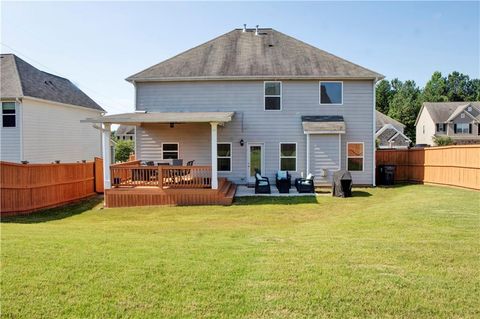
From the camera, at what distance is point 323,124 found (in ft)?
52.9

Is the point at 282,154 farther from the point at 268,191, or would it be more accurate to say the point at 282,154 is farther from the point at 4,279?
the point at 4,279

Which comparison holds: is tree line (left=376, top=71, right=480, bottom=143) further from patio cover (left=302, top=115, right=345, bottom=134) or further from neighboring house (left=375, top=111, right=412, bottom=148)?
patio cover (left=302, top=115, right=345, bottom=134)

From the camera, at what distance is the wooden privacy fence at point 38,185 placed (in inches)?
447

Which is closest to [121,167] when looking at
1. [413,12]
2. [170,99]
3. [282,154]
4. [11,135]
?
[170,99]

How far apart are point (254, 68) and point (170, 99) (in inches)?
171

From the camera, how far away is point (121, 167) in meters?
13.0

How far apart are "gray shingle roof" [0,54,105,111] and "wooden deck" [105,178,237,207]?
29.6 ft

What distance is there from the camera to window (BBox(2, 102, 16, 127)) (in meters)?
17.6

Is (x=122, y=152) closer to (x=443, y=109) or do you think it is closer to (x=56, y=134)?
(x=56, y=134)

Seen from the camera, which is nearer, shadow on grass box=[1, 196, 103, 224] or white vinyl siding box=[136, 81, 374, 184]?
shadow on grass box=[1, 196, 103, 224]

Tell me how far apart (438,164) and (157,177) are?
505 inches

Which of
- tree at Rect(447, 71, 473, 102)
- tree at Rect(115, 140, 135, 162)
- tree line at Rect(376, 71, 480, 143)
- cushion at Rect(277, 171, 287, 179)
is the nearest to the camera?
cushion at Rect(277, 171, 287, 179)

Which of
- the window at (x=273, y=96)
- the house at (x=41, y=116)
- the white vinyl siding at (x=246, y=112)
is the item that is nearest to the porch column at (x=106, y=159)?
the white vinyl siding at (x=246, y=112)

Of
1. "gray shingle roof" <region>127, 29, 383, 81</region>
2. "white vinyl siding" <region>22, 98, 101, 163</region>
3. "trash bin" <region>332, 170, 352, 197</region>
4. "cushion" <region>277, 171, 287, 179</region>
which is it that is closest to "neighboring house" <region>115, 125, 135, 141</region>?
"white vinyl siding" <region>22, 98, 101, 163</region>
